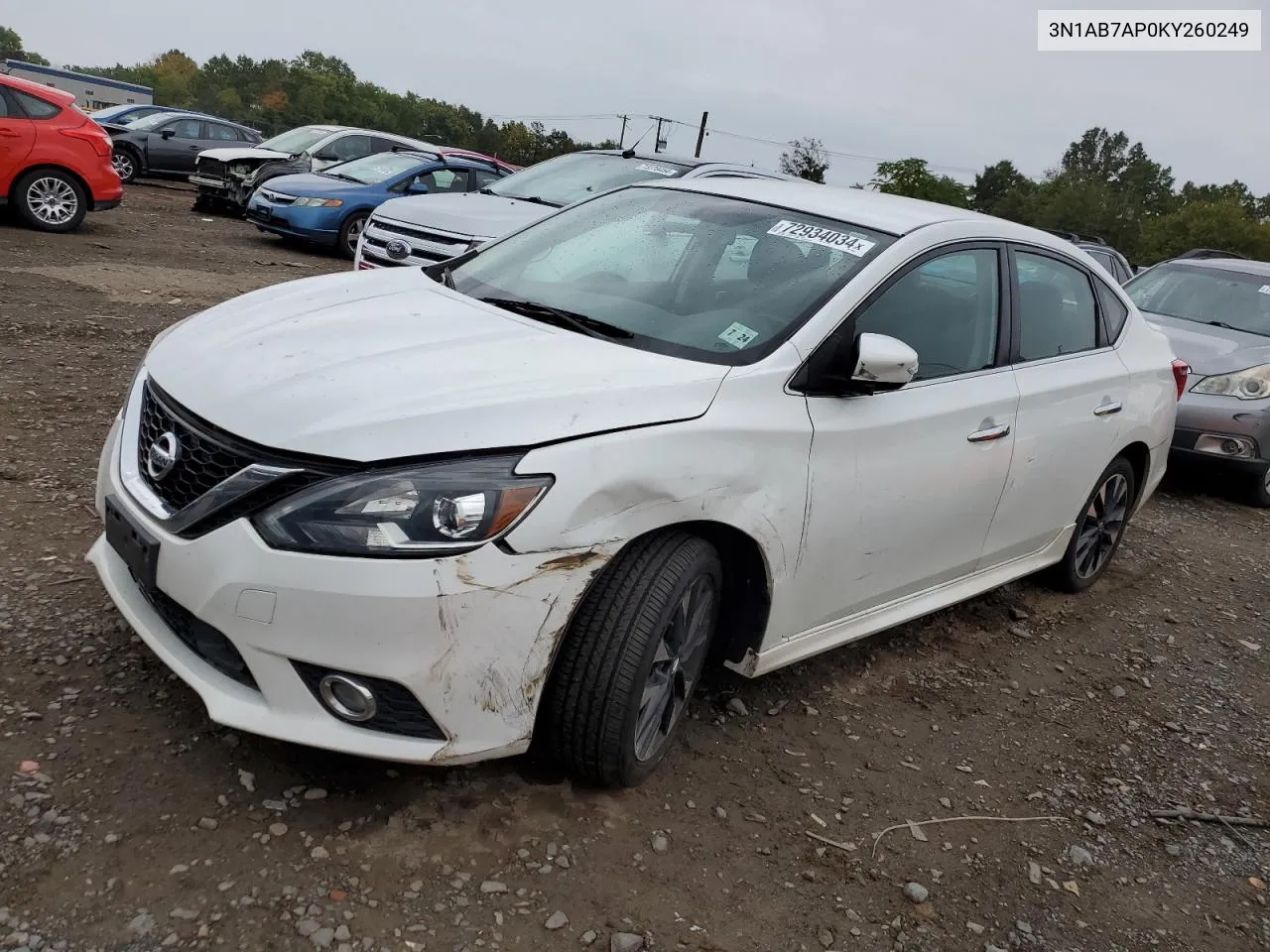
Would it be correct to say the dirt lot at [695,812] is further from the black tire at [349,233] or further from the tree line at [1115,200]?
the tree line at [1115,200]

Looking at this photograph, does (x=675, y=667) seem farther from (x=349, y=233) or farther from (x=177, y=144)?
(x=177, y=144)

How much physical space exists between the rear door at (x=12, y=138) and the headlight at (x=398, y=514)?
417 inches

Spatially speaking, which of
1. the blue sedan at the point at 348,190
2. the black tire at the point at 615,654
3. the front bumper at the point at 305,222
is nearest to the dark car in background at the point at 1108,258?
the blue sedan at the point at 348,190

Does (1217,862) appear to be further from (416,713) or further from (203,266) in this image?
(203,266)

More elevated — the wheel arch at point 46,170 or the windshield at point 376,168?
the windshield at point 376,168

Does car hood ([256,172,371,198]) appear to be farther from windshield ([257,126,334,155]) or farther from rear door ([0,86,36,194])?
windshield ([257,126,334,155])

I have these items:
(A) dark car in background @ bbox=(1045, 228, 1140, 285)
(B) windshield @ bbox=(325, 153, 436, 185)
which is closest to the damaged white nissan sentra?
(A) dark car in background @ bbox=(1045, 228, 1140, 285)

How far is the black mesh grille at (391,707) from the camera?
2.45 metres

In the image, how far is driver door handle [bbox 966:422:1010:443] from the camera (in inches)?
144

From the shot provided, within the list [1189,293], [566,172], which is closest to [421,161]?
[566,172]

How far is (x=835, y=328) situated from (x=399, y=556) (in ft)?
4.93

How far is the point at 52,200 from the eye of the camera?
11.5 metres

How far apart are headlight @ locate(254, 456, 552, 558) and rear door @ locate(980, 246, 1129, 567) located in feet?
7.39

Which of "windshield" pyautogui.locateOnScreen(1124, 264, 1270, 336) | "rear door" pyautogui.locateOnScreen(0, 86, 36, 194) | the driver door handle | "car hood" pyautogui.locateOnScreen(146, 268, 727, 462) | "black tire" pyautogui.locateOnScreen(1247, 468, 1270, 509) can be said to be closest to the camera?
"car hood" pyautogui.locateOnScreen(146, 268, 727, 462)
